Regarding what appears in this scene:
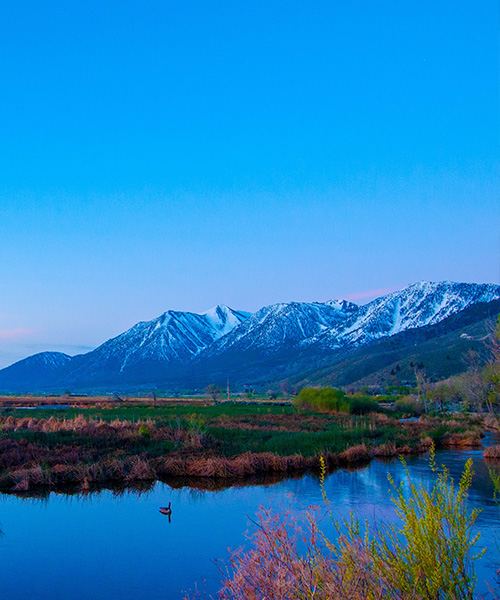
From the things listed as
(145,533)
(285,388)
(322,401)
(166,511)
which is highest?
(166,511)

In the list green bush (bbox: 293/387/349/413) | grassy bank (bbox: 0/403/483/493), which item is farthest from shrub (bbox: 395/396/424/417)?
grassy bank (bbox: 0/403/483/493)

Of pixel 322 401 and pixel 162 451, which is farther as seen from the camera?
pixel 322 401

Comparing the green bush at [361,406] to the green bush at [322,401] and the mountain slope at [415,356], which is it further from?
the mountain slope at [415,356]

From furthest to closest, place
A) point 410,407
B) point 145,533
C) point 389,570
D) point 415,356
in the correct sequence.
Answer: point 415,356 → point 410,407 → point 145,533 → point 389,570

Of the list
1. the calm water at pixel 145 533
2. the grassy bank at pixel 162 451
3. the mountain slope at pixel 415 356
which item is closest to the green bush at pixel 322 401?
the grassy bank at pixel 162 451

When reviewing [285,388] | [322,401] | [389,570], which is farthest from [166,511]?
[285,388]

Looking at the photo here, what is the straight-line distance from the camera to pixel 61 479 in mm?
23500

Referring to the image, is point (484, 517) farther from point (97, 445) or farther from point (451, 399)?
point (451, 399)

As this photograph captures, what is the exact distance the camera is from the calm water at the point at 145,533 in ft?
40.8

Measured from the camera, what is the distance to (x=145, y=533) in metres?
16.5

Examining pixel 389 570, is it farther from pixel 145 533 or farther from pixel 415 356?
pixel 415 356

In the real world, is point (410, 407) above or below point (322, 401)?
below

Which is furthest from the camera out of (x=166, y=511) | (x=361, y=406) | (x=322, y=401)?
(x=322, y=401)

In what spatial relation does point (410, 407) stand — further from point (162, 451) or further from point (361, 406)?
point (162, 451)
